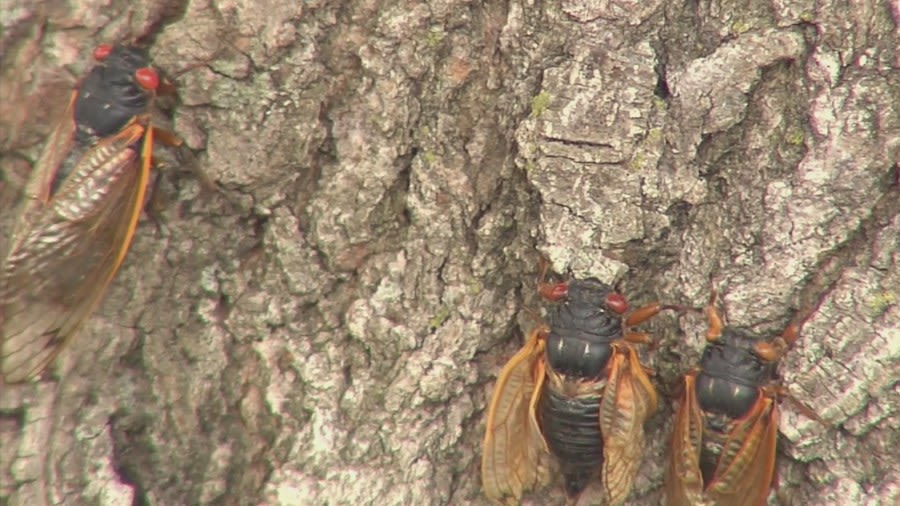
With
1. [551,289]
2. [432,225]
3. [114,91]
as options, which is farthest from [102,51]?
[551,289]

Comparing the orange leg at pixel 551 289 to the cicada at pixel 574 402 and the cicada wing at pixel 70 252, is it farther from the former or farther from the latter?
the cicada wing at pixel 70 252

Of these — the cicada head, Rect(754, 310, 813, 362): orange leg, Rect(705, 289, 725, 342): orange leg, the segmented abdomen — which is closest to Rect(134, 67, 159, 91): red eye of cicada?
the cicada head

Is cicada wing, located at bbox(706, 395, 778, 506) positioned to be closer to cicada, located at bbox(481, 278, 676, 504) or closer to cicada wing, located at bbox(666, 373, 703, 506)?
cicada wing, located at bbox(666, 373, 703, 506)

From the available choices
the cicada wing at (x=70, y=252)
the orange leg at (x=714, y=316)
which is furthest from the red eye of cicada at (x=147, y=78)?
the orange leg at (x=714, y=316)

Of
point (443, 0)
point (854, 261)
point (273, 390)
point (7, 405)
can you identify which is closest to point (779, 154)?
point (854, 261)

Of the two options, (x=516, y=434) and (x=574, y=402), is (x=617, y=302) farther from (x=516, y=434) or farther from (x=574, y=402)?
(x=516, y=434)

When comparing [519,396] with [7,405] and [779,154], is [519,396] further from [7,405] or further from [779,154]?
[7,405]
